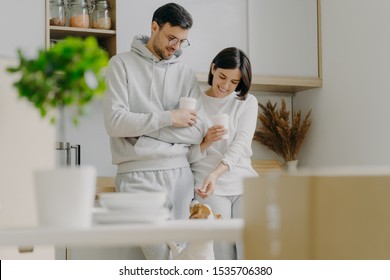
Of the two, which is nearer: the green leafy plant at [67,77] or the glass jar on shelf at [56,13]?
the green leafy plant at [67,77]

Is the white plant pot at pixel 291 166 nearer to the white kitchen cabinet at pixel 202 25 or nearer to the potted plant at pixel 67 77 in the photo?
the white kitchen cabinet at pixel 202 25

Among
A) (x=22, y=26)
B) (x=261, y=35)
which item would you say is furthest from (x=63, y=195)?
(x=261, y=35)

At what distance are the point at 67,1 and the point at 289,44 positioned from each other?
4.08 feet

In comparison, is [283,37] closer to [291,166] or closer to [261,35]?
[261,35]

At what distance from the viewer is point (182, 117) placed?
2779mm

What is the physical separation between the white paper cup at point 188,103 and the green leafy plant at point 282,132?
1365 mm

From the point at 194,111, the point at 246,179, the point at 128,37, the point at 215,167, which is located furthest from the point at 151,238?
the point at 128,37

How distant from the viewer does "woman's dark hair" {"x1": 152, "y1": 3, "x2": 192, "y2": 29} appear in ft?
9.26

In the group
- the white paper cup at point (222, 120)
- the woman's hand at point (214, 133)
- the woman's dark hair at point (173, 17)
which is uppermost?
the woman's dark hair at point (173, 17)

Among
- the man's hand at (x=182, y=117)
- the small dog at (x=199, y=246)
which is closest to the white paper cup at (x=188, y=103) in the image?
the man's hand at (x=182, y=117)

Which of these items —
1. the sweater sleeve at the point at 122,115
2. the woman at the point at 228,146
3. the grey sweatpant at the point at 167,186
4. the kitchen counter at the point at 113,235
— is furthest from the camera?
the woman at the point at 228,146

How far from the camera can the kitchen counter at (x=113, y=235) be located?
4.02 ft

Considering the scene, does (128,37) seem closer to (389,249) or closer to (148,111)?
(148,111)

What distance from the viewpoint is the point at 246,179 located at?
1319 mm
